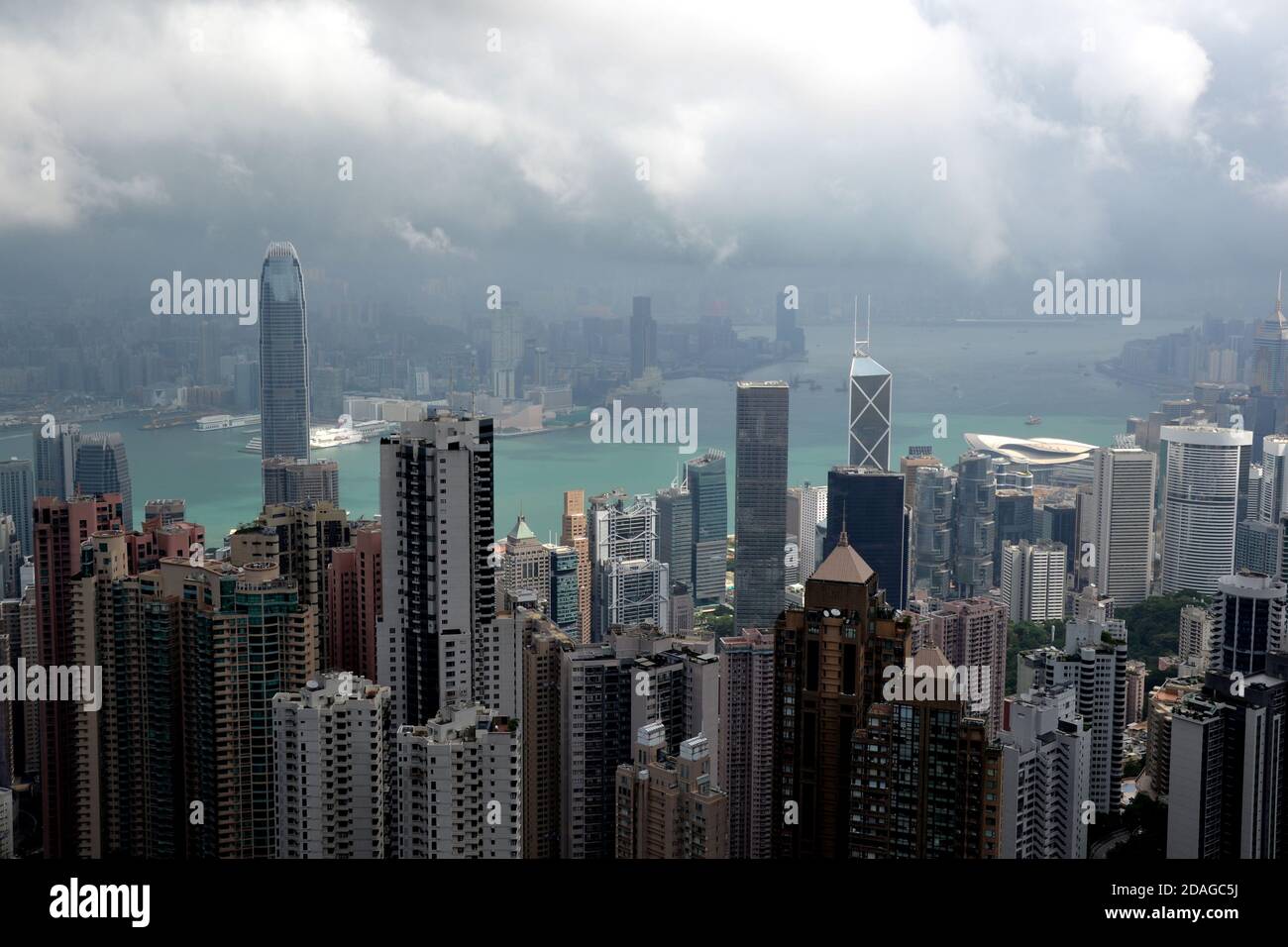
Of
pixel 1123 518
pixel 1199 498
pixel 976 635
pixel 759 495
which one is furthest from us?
pixel 1123 518

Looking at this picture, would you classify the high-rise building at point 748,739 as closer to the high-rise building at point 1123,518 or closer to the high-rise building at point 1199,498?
the high-rise building at point 1199,498

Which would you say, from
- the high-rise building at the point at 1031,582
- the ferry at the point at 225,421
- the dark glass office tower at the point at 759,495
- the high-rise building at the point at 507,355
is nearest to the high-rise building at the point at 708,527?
the dark glass office tower at the point at 759,495

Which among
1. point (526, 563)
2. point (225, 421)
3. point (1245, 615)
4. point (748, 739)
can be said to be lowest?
point (748, 739)

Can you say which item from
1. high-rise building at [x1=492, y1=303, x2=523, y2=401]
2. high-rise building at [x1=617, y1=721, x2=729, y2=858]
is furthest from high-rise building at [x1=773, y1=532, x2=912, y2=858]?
high-rise building at [x1=492, y1=303, x2=523, y2=401]

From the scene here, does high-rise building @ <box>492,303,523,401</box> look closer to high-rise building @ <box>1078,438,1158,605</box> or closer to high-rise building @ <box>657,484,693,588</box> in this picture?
high-rise building @ <box>657,484,693,588</box>

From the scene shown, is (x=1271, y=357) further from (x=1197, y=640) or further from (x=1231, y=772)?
(x=1231, y=772)

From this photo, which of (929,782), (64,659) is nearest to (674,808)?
(929,782)
